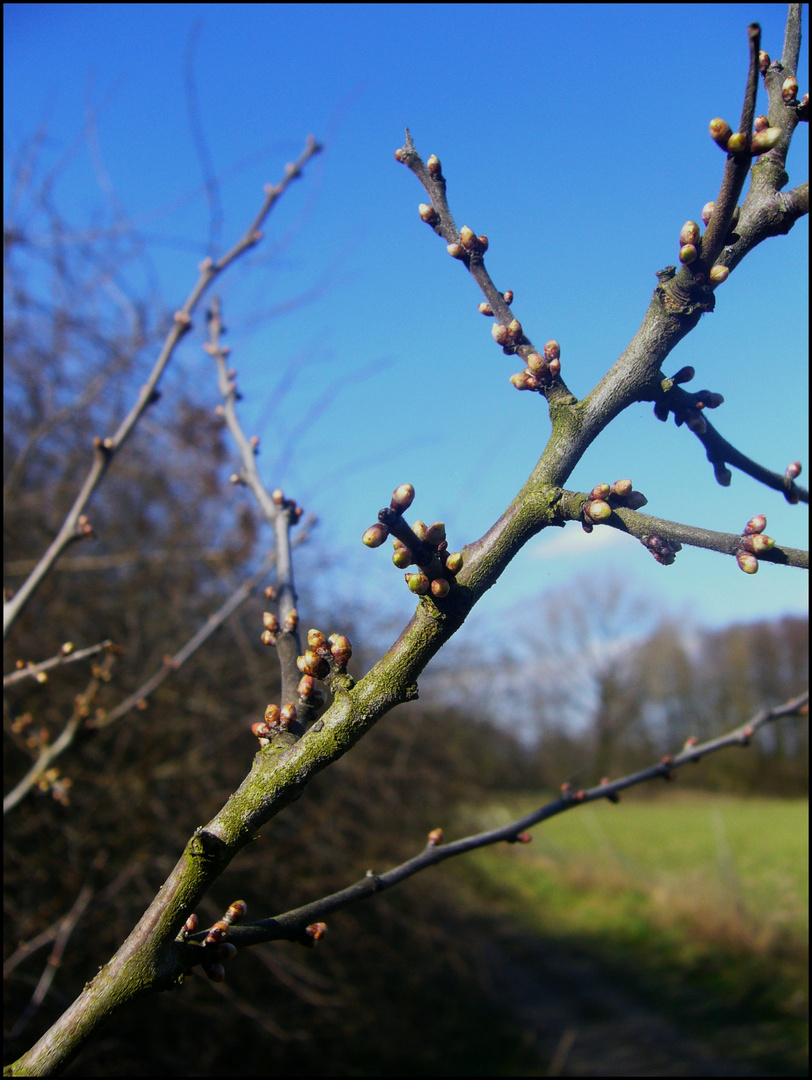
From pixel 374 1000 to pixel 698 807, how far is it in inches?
205

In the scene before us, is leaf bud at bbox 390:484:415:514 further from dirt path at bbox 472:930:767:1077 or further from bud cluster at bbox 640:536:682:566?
dirt path at bbox 472:930:767:1077

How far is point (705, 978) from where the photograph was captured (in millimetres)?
7152

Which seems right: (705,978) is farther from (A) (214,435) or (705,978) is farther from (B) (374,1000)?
(A) (214,435)

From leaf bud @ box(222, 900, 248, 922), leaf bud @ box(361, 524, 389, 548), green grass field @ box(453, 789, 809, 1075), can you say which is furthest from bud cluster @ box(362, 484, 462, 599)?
green grass field @ box(453, 789, 809, 1075)

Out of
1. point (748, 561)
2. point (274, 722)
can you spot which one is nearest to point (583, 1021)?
point (274, 722)

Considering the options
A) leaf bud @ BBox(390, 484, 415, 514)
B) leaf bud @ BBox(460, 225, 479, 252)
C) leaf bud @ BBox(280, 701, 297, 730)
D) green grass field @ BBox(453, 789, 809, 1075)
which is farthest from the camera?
green grass field @ BBox(453, 789, 809, 1075)

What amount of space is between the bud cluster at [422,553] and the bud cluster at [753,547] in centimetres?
34

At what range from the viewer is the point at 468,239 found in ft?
3.59

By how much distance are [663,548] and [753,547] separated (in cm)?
10

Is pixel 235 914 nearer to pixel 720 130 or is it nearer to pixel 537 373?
pixel 537 373

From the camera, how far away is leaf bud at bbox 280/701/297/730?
0.96m

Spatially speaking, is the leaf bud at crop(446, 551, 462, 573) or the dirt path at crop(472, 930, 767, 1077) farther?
the dirt path at crop(472, 930, 767, 1077)

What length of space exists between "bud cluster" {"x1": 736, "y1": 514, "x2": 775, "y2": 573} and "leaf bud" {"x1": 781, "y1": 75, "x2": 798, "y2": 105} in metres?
0.60

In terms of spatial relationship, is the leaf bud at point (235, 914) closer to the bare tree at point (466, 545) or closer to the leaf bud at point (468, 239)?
the bare tree at point (466, 545)
